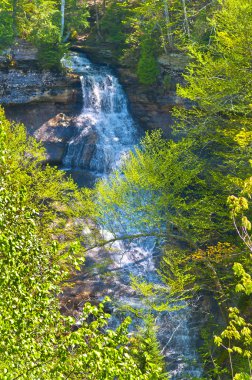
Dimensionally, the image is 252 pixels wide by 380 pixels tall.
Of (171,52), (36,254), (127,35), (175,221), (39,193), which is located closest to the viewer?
(36,254)

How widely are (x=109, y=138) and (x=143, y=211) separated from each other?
970 cm

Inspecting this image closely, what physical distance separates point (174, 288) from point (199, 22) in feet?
55.8

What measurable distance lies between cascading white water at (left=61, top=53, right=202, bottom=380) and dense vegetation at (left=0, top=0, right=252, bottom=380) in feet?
3.44

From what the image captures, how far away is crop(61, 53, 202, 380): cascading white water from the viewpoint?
18.2 meters

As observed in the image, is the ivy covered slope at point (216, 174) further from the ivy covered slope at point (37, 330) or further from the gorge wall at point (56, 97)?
the gorge wall at point (56, 97)

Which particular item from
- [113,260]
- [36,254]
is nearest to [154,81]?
[113,260]

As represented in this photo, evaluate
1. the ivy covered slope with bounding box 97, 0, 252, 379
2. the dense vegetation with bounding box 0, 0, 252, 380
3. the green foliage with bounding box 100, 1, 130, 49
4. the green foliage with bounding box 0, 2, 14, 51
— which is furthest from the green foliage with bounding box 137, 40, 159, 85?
the ivy covered slope with bounding box 97, 0, 252, 379

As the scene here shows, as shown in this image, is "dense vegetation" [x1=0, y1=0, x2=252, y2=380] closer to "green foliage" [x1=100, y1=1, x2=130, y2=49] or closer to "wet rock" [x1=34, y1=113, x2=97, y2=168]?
"green foliage" [x1=100, y1=1, x2=130, y2=49]

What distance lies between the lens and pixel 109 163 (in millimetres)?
24328

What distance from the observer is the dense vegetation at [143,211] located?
17.6ft

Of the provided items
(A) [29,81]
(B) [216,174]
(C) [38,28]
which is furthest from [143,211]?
(C) [38,28]

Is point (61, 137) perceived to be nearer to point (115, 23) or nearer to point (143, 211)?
point (143, 211)

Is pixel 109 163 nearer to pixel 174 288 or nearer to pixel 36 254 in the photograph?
pixel 174 288

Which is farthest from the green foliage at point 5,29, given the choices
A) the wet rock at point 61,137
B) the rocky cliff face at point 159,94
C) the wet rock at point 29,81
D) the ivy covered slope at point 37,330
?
the ivy covered slope at point 37,330
